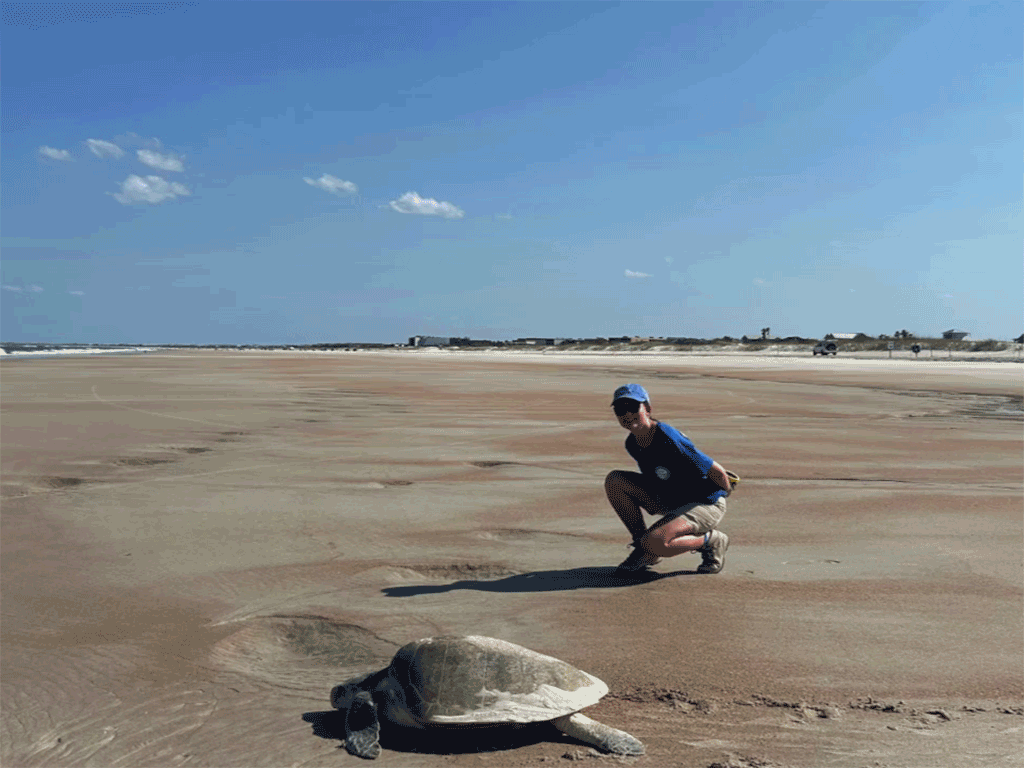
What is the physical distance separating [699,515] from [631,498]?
0.52 meters

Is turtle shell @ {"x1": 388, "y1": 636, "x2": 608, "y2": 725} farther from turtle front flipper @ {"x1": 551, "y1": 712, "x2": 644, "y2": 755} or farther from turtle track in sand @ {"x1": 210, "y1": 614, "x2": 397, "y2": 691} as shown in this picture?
turtle track in sand @ {"x1": 210, "y1": 614, "x2": 397, "y2": 691}

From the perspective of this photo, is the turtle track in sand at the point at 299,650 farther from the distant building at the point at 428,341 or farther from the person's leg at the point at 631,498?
the distant building at the point at 428,341

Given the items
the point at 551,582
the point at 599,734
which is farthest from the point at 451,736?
the point at 551,582

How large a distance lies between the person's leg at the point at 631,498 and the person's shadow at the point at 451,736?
88.0 inches

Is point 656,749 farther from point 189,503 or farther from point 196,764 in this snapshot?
point 189,503

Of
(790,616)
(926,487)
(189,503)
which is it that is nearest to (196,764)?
(790,616)

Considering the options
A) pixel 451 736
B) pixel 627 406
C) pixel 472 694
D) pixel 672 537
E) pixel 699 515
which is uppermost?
pixel 627 406

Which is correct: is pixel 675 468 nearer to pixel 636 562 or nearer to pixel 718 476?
pixel 718 476

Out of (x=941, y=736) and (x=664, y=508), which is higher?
(x=664, y=508)

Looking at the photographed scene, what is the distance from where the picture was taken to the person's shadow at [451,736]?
3.11 meters

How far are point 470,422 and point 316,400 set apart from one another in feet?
19.4

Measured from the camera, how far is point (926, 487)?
802cm

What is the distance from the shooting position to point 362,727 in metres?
3.13

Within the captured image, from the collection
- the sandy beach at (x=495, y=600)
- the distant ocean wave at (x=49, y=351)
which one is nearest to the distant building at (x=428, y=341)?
the distant ocean wave at (x=49, y=351)
